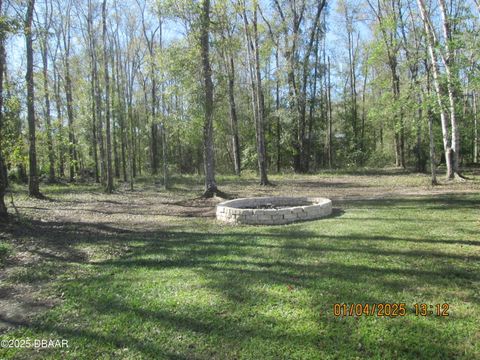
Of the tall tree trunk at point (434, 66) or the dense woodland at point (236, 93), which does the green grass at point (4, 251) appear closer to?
the dense woodland at point (236, 93)

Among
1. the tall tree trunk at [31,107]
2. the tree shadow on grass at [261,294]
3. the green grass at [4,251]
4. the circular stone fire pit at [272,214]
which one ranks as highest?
the tall tree trunk at [31,107]

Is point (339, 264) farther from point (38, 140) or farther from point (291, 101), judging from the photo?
point (291, 101)

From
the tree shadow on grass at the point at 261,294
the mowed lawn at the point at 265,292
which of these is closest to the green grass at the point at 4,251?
the tree shadow on grass at the point at 261,294

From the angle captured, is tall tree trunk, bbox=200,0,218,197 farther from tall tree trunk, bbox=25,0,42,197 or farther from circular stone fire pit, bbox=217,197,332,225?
tall tree trunk, bbox=25,0,42,197

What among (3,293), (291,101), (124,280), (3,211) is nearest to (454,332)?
(124,280)

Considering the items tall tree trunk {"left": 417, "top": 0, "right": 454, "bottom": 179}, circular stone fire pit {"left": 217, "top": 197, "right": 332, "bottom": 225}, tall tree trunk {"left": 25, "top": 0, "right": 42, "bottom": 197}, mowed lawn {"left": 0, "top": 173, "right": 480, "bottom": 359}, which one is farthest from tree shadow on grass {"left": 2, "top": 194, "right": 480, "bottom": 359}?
tall tree trunk {"left": 25, "top": 0, "right": 42, "bottom": 197}

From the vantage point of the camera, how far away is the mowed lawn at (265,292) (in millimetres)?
3139

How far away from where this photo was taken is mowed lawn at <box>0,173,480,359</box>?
124 inches

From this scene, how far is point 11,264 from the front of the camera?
5895mm

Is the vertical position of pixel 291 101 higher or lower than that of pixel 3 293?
higher

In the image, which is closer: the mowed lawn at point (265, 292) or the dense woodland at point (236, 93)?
the mowed lawn at point (265, 292)

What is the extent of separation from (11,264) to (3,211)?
289cm

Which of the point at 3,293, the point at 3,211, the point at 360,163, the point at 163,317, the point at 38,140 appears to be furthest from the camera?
the point at 360,163

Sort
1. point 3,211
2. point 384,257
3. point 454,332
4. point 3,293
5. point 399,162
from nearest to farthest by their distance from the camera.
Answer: point 454,332 < point 3,293 < point 384,257 < point 3,211 < point 399,162
